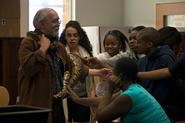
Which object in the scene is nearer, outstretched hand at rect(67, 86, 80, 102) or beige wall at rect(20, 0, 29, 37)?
outstretched hand at rect(67, 86, 80, 102)

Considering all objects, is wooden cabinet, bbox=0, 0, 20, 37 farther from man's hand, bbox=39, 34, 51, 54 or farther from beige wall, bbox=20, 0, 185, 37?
man's hand, bbox=39, 34, 51, 54

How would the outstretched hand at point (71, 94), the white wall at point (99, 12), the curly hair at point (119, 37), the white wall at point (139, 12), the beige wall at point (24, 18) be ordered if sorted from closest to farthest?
1. the outstretched hand at point (71, 94)
2. the curly hair at point (119, 37)
3. the beige wall at point (24, 18)
4. the white wall at point (139, 12)
5. the white wall at point (99, 12)

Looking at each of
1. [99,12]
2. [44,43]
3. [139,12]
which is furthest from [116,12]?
[44,43]

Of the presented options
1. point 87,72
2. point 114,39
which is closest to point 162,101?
point 87,72

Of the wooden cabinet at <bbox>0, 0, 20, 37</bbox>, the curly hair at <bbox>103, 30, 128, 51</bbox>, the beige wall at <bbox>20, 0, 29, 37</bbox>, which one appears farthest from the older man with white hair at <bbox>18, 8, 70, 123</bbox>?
the beige wall at <bbox>20, 0, 29, 37</bbox>

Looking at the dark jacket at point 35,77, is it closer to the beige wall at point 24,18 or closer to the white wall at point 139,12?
the beige wall at point 24,18

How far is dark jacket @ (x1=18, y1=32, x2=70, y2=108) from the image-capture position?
8.68ft

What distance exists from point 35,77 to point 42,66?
85mm

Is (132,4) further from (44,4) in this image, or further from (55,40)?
(55,40)

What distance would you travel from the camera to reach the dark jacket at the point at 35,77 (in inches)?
104

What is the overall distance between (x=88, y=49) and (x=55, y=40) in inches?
51.4

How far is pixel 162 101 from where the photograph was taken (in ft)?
9.38

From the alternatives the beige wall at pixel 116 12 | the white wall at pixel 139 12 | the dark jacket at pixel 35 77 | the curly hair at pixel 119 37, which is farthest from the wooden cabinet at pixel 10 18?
the white wall at pixel 139 12

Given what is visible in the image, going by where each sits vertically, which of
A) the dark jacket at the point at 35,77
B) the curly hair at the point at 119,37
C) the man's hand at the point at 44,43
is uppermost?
the curly hair at the point at 119,37
